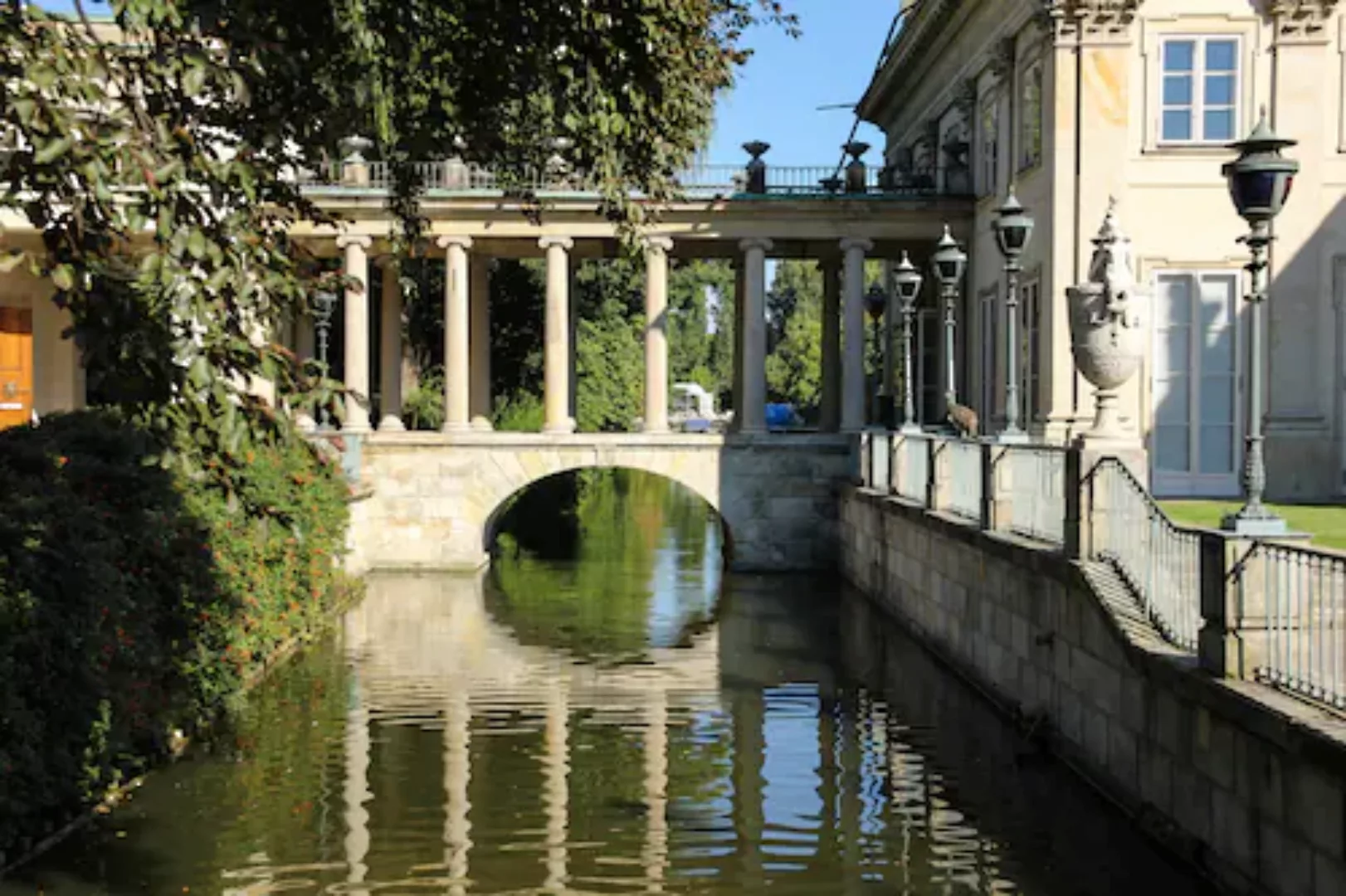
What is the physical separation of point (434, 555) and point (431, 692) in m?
13.4

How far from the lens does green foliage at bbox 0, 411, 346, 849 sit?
32.7 feet

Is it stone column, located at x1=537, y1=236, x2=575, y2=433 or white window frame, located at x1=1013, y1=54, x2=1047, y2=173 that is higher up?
white window frame, located at x1=1013, y1=54, x2=1047, y2=173

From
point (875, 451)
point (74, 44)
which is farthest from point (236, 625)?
point (875, 451)

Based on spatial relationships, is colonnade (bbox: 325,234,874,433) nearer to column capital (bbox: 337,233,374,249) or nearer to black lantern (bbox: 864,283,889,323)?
column capital (bbox: 337,233,374,249)

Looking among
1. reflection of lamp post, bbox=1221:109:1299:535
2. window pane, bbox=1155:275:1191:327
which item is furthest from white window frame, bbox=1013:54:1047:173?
reflection of lamp post, bbox=1221:109:1299:535

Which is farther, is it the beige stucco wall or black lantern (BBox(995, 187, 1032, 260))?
the beige stucco wall

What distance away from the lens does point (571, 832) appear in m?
11.4

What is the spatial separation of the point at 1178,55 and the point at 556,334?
518 inches

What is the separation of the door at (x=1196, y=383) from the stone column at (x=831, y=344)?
37.4 feet

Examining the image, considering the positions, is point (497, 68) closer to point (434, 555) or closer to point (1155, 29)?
point (1155, 29)

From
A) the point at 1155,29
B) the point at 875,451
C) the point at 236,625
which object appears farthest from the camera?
the point at 875,451

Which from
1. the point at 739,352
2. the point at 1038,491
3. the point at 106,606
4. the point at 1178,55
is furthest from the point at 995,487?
the point at 739,352

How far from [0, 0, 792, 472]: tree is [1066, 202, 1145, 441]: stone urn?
3.83 metres

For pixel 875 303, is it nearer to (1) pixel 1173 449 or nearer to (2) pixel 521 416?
(2) pixel 521 416
